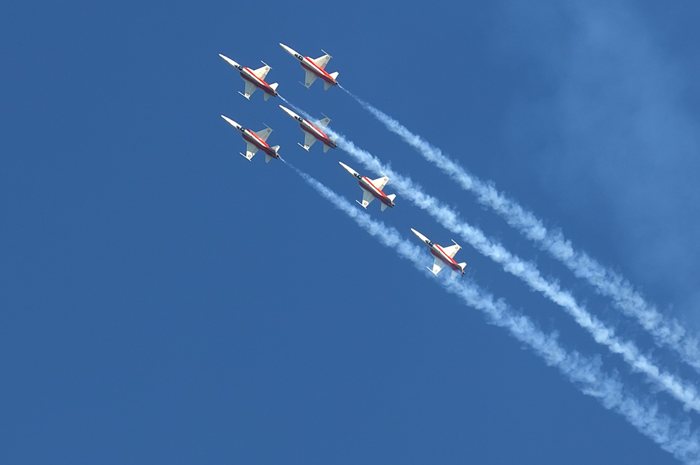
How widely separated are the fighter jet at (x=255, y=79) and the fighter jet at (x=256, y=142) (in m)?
4.24

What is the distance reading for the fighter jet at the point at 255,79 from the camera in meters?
109

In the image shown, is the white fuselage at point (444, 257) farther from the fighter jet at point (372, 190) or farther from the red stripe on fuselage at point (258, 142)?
the red stripe on fuselage at point (258, 142)

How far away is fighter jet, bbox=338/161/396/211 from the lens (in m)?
107

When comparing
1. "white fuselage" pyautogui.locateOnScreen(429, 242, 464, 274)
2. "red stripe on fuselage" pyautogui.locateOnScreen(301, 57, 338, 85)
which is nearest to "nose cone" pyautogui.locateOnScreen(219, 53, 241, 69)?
"red stripe on fuselage" pyautogui.locateOnScreen(301, 57, 338, 85)

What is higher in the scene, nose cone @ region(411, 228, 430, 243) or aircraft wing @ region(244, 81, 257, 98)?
aircraft wing @ region(244, 81, 257, 98)

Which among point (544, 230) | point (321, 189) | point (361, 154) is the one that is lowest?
point (321, 189)

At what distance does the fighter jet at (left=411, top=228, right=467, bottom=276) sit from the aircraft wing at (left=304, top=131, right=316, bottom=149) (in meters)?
18.4

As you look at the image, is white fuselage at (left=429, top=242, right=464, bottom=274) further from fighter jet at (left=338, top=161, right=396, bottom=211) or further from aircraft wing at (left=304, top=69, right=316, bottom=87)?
aircraft wing at (left=304, top=69, right=316, bottom=87)

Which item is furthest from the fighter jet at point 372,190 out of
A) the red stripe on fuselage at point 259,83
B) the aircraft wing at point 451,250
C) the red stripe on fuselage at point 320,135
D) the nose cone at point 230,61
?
the nose cone at point 230,61

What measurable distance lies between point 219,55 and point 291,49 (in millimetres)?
9577

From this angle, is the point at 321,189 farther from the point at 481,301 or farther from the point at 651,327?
the point at 651,327

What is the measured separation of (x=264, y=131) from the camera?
11100 cm

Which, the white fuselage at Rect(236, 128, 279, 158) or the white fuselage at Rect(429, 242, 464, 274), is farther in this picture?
the white fuselage at Rect(236, 128, 279, 158)

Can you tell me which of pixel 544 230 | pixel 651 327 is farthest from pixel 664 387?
pixel 544 230
